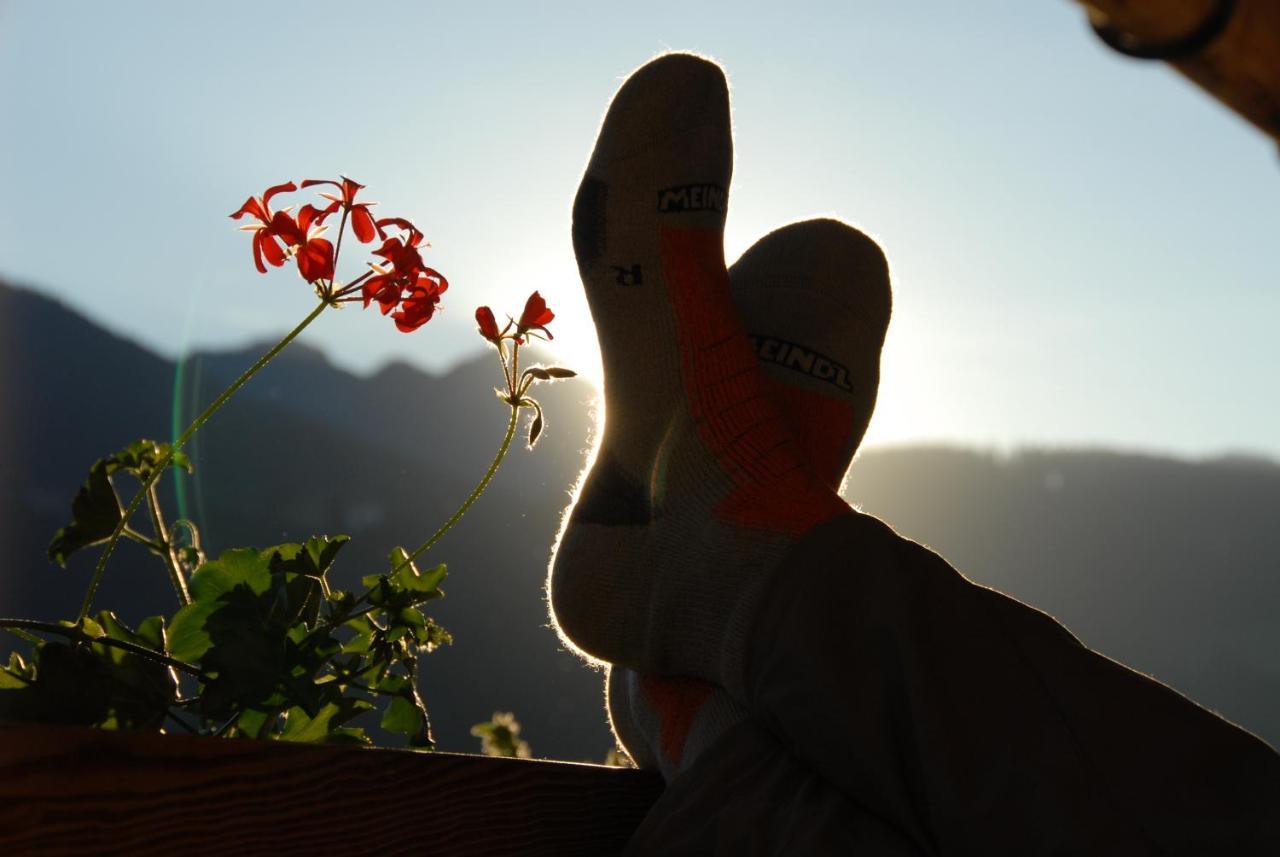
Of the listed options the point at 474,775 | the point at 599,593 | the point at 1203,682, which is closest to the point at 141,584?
the point at 599,593

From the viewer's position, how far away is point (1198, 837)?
43 centimetres

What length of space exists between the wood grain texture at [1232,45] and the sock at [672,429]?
1.15ft

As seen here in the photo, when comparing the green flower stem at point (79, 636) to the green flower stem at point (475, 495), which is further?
the green flower stem at point (475, 495)

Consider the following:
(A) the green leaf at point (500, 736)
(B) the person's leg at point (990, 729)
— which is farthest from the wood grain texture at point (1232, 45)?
(A) the green leaf at point (500, 736)

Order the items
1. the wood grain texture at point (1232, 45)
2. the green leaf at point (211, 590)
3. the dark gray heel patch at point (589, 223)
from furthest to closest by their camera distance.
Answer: the dark gray heel patch at point (589, 223)
the green leaf at point (211, 590)
the wood grain texture at point (1232, 45)

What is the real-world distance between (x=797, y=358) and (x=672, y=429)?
22cm

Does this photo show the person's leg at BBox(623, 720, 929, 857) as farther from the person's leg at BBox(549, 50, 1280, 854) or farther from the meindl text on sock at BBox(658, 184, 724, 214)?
the meindl text on sock at BBox(658, 184, 724, 214)

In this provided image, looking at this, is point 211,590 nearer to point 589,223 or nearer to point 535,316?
point 535,316

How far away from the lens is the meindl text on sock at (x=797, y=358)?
1.01m

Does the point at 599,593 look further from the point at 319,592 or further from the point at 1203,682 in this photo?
the point at 1203,682

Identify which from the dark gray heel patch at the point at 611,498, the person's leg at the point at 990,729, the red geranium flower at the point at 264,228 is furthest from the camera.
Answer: the dark gray heel patch at the point at 611,498

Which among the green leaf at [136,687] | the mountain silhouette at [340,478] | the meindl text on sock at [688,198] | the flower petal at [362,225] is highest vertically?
the meindl text on sock at [688,198]

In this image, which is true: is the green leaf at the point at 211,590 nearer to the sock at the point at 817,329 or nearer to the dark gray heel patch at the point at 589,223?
the sock at the point at 817,329

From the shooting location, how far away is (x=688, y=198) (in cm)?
98
